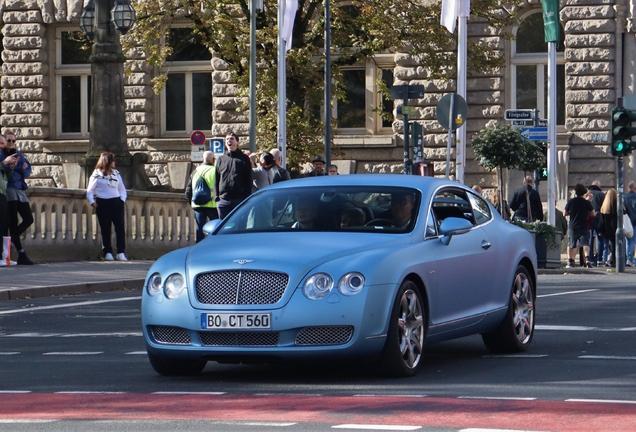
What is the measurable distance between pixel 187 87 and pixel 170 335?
3397 centimetres

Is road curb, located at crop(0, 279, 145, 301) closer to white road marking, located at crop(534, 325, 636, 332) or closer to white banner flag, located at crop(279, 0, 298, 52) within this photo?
white road marking, located at crop(534, 325, 636, 332)

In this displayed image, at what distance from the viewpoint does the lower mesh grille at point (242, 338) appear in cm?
935

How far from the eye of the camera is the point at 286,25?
101 feet

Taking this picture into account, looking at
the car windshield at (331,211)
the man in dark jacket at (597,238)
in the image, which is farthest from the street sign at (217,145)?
the car windshield at (331,211)

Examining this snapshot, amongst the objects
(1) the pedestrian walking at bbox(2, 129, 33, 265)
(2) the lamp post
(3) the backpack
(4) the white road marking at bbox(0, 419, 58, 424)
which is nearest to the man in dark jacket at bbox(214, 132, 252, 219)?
(3) the backpack

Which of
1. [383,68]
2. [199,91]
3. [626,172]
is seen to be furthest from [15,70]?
[626,172]

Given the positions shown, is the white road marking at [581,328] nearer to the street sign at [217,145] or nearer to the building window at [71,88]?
the street sign at [217,145]

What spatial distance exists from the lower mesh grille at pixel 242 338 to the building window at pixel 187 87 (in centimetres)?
3349

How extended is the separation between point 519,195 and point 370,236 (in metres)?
21.0

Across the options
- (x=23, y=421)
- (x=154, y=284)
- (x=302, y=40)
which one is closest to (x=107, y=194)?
(x=302, y=40)

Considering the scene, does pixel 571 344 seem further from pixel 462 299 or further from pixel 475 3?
pixel 475 3

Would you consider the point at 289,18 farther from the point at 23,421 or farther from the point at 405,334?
the point at 23,421

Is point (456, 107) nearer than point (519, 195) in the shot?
Yes

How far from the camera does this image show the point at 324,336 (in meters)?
9.34
